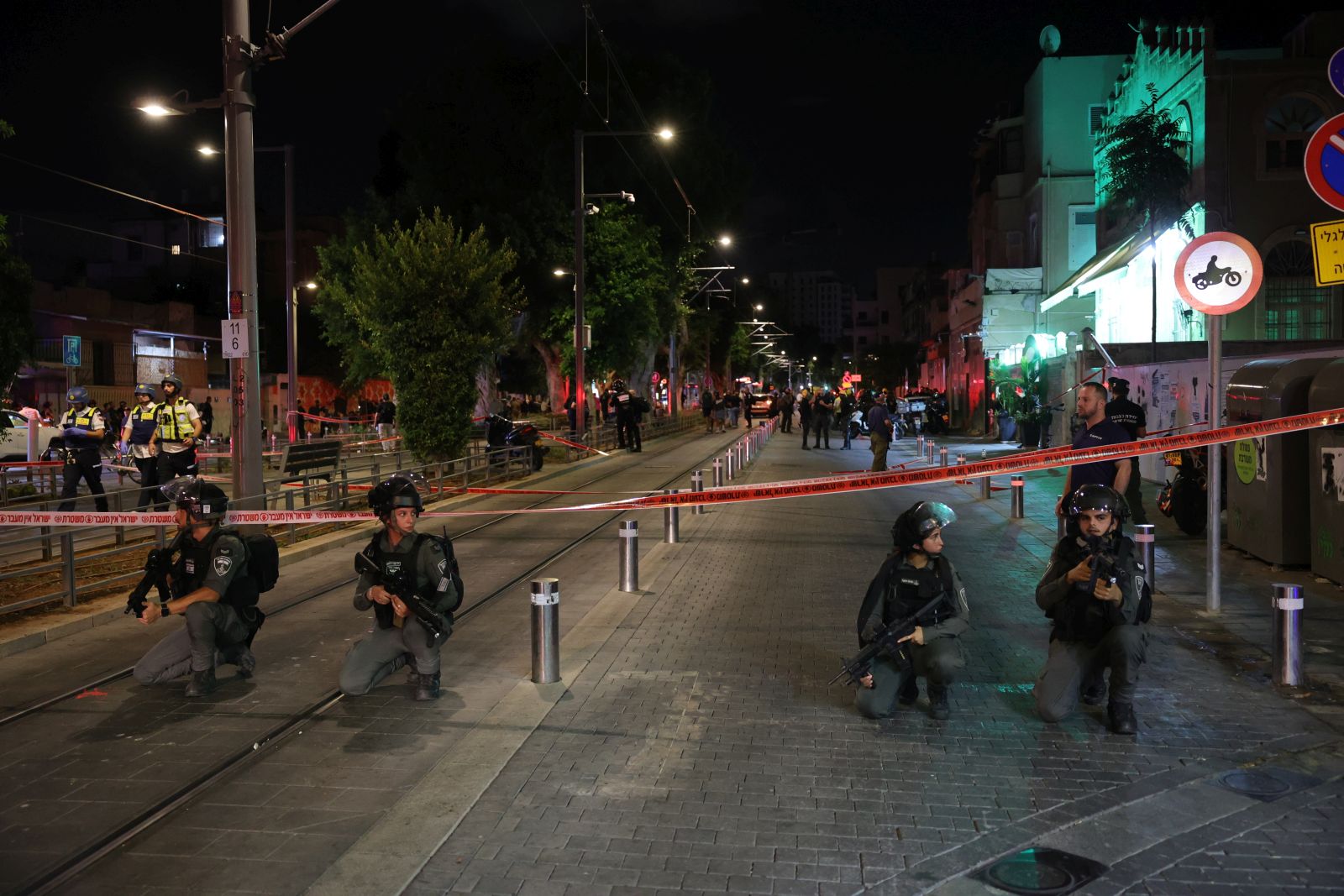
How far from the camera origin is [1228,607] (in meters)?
9.04

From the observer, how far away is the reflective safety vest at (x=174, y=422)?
517 inches

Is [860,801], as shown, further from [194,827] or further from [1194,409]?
[1194,409]

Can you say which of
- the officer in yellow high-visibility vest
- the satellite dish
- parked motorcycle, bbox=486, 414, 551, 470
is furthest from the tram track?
the satellite dish

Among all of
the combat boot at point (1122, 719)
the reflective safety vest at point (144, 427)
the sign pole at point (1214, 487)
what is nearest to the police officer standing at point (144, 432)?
the reflective safety vest at point (144, 427)

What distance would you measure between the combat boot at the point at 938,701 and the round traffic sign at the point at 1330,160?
4.37 metres

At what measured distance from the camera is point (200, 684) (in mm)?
6844

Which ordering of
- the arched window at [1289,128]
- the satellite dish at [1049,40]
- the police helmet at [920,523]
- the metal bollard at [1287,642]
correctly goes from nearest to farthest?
1. the police helmet at [920,523]
2. the metal bollard at [1287,642]
3. the arched window at [1289,128]
4. the satellite dish at [1049,40]

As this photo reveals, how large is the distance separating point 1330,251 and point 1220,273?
114 cm

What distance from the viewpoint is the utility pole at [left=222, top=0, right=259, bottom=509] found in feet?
39.1

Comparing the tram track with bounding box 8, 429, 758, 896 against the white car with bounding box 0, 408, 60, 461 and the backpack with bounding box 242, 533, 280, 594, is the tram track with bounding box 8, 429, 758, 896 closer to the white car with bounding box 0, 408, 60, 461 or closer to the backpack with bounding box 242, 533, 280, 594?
the backpack with bounding box 242, 533, 280, 594

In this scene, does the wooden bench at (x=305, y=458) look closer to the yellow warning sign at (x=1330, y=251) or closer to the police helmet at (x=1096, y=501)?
the police helmet at (x=1096, y=501)

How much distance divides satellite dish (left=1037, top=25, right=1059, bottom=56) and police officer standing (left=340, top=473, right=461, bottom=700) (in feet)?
126

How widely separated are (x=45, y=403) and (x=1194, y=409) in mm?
32266

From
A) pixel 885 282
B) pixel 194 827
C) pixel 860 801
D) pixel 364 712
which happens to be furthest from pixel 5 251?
pixel 885 282
